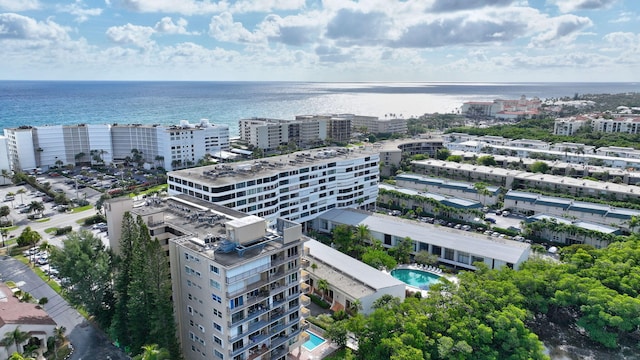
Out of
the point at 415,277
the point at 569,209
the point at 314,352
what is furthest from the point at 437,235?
the point at 314,352

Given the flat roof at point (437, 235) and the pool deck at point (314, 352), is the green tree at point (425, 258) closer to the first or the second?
the flat roof at point (437, 235)

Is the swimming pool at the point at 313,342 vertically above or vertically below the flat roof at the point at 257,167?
below

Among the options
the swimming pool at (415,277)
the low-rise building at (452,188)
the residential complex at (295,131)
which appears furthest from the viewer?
the residential complex at (295,131)

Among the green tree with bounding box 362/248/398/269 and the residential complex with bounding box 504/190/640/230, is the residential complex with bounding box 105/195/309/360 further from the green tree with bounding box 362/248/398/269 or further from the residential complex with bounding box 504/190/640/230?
the residential complex with bounding box 504/190/640/230

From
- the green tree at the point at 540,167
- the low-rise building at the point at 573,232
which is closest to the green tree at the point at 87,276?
the low-rise building at the point at 573,232

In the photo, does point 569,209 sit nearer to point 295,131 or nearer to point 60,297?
point 60,297

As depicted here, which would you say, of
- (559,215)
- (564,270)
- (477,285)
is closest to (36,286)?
(477,285)

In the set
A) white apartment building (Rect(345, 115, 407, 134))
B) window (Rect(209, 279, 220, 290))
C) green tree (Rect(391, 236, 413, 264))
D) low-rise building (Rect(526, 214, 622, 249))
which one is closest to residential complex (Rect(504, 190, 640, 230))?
low-rise building (Rect(526, 214, 622, 249))
